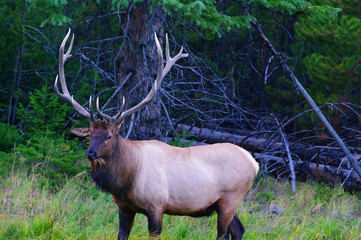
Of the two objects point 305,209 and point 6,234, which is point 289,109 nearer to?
point 305,209

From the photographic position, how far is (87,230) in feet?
15.1

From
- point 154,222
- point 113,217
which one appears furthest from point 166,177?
point 113,217

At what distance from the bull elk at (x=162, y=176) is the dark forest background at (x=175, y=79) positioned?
5.76 feet

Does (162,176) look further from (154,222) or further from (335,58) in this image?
(335,58)

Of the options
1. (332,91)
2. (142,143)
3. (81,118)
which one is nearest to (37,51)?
(81,118)

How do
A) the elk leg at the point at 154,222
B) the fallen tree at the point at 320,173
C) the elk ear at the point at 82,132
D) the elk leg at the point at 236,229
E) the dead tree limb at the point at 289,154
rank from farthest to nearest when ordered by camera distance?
the fallen tree at the point at 320,173, the dead tree limb at the point at 289,154, the elk leg at the point at 236,229, the elk ear at the point at 82,132, the elk leg at the point at 154,222

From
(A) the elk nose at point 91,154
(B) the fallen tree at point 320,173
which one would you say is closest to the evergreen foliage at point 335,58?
(B) the fallen tree at point 320,173

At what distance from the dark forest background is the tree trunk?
1 cm

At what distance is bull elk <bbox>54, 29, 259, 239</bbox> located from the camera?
4.45 metres

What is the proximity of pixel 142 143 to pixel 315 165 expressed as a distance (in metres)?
4.40

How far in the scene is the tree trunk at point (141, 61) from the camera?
6.66 metres

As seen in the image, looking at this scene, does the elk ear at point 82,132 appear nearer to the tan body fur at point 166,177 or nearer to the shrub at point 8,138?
the tan body fur at point 166,177

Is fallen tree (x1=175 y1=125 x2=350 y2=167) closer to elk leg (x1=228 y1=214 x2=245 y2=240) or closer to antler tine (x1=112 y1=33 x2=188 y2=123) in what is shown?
antler tine (x1=112 y1=33 x2=188 y2=123)

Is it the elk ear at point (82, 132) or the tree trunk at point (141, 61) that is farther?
the tree trunk at point (141, 61)
